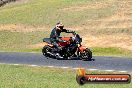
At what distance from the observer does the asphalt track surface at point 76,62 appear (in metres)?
22.0

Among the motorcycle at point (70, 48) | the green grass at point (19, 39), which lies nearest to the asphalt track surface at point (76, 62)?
the motorcycle at point (70, 48)

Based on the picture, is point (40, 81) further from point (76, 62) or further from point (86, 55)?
point (86, 55)

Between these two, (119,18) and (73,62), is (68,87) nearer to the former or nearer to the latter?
(73,62)

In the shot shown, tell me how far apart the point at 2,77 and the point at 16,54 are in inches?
426

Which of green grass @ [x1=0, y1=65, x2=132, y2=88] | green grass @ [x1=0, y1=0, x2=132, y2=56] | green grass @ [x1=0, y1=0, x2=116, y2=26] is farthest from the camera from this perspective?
green grass @ [x1=0, y1=0, x2=116, y2=26]

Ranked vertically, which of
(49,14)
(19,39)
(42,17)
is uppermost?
(49,14)

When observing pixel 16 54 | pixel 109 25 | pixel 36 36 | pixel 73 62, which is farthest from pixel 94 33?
pixel 73 62

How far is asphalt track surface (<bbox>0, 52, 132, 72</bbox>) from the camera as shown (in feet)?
72.3

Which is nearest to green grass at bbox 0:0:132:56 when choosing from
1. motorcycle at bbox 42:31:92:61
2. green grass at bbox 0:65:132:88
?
motorcycle at bbox 42:31:92:61

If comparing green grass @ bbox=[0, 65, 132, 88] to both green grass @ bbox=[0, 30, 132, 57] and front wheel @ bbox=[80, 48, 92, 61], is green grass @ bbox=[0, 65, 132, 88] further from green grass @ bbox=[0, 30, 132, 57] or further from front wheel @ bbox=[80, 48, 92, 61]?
green grass @ bbox=[0, 30, 132, 57]

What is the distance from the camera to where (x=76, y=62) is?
23.7 metres

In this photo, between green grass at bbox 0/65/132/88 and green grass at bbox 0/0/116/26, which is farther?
green grass at bbox 0/0/116/26

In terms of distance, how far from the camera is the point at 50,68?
70.0 feet

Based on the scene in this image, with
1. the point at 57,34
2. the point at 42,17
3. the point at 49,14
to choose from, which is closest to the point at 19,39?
the point at 42,17
